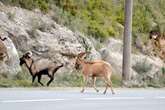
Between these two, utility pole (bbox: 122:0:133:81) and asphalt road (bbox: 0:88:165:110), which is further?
utility pole (bbox: 122:0:133:81)

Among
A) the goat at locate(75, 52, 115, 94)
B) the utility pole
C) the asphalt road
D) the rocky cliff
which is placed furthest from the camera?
the utility pole

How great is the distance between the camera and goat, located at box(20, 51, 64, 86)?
24.5 m

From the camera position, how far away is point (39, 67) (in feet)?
81.3

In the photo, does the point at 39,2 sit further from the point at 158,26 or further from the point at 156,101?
the point at 156,101

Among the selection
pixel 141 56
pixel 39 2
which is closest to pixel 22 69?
pixel 39 2

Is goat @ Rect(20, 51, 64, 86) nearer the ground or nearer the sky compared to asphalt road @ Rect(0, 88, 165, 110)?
nearer the sky

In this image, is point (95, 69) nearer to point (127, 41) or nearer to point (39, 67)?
point (39, 67)

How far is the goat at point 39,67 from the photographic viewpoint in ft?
80.3

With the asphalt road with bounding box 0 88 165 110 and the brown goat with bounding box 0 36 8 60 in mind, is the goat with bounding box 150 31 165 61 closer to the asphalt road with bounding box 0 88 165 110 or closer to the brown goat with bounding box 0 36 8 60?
the brown goat with bounding box 0 36 8 60

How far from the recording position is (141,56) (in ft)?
105

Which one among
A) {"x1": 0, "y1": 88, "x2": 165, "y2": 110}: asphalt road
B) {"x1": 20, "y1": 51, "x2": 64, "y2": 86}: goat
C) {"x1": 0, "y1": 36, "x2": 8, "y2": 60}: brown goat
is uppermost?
{"x1": 0, "y1": 36, "x2": 8, "y2": 60}: brown goat

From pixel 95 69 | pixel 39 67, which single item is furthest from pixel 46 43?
pixel 95 69

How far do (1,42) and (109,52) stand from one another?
6.60 meters

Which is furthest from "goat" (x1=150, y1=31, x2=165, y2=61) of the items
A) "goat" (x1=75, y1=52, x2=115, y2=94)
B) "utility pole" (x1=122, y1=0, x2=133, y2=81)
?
"goat" (x1=75, y1=52, x2=115, y2=94)
